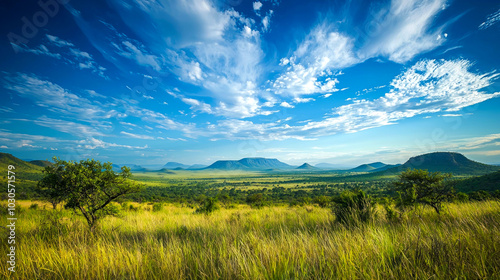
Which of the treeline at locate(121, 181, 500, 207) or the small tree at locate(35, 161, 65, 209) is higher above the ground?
the small tree at locate(35, 161, 65, 209)

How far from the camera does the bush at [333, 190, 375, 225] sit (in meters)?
5.27

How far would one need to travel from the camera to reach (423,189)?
30.3 feet

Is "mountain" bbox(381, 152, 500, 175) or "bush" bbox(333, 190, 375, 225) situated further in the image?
"mountain" bbox(381, 152, 500, 175)

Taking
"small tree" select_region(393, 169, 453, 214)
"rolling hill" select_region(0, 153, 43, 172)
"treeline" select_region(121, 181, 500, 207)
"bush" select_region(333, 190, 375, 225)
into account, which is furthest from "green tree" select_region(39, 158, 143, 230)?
"rolling hill" select_region(0, 153, 43, 172)

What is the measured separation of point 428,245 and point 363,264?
1.09 metres

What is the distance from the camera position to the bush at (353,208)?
17.3 ft

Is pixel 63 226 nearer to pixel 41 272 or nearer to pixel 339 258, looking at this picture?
pixel 41 272

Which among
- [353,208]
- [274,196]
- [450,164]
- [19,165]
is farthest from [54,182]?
[450,164]

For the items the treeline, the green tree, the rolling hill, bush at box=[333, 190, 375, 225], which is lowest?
the treeline

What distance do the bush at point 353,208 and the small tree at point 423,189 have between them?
2083 millimetres

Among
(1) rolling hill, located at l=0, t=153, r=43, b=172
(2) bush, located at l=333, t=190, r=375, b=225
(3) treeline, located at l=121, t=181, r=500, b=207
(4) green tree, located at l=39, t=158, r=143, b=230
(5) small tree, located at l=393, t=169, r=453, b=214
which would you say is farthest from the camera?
(1) rolling hill, located at l=0, t=153, r=43, b=172

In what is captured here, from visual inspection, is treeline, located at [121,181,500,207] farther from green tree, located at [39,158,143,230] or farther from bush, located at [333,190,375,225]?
bush, located at [333,190,375,225]

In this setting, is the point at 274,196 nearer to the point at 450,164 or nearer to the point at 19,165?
the point at 19,165

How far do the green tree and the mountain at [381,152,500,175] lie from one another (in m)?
163
